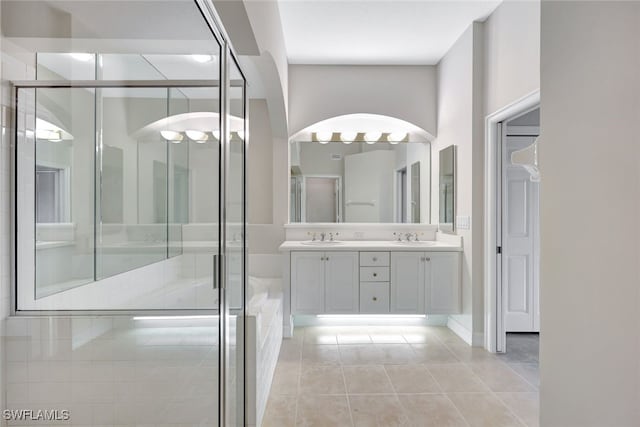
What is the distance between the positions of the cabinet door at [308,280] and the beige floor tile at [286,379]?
0.79 m

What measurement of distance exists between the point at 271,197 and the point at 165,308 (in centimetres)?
325

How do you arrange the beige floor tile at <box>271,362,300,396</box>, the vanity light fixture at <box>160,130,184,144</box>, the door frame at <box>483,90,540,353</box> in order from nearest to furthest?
the vanity light fixture at <box>160,130,184,144</box>
the beige floor tile at <box>271,362,300,396</box>
the door frame at <box>483,90,540,353</box>

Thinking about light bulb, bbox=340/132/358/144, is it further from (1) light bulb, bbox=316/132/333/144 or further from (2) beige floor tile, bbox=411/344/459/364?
(2) beige floor tile, bbox=411/344/459/364

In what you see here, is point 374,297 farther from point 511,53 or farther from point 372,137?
point 511,53

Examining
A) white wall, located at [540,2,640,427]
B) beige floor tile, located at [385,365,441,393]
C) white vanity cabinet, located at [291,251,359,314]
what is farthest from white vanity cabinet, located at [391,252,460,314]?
white wall, located at [540,2,640,427]

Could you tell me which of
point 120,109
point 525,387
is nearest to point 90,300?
point 120,109

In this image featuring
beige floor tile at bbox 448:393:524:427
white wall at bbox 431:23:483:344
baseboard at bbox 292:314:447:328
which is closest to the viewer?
beige floor tile at bbox 448:393:524:427

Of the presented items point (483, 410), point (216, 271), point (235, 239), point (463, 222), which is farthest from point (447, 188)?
point (216, 271)

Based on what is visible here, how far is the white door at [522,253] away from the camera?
382 cm

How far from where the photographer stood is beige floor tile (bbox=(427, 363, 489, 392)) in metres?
2.61

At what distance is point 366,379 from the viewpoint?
276 centimetres

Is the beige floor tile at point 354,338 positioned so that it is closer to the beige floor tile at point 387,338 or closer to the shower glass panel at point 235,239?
the beige floor tile at point 387,338

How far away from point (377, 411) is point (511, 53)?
2672mm

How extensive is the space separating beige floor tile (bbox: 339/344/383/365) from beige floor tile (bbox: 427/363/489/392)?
440 millimetres
